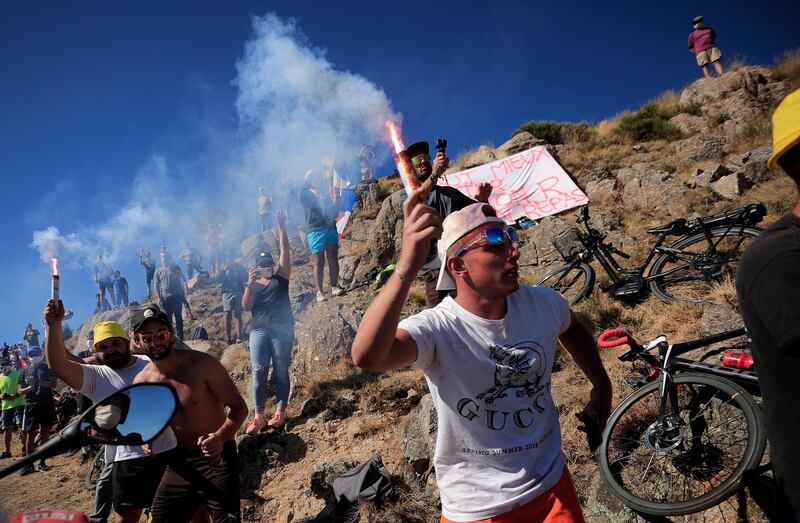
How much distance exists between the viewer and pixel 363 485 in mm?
4285

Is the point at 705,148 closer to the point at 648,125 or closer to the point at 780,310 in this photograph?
the point at 648,125

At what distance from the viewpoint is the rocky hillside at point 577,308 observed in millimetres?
4410

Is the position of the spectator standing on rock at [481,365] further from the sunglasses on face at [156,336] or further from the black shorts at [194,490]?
the sunglasses on face at [156,336]

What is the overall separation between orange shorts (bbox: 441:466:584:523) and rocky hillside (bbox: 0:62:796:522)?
5.48 feet

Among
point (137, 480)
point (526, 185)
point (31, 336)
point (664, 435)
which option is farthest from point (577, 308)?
point (31, 336)

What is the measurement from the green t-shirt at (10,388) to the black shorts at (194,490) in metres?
10.1

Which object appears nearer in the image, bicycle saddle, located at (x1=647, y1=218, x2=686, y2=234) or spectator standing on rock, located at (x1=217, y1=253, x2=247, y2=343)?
bicycle saddle, located at (x1=647, y1=218, x2=686, y2=234)

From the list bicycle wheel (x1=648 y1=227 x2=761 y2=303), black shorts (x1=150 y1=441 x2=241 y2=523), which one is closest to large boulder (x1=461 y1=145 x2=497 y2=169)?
bicycle wheel (x1=648 y1=227 x2=761 y2=303)

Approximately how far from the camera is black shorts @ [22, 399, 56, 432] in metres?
9.56

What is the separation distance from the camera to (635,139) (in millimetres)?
14914

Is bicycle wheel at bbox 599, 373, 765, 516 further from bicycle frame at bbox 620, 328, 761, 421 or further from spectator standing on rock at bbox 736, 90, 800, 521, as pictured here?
spectator standing on rock at bbox 736, 90, 800, 521

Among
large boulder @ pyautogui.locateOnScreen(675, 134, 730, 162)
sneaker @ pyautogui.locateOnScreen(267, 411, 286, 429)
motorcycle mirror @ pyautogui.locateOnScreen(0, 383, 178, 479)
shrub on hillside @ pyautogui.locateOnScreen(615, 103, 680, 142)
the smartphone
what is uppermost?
shrub on hillside @ pyautogui.locateOnScreen(615, 103, 680, 142)

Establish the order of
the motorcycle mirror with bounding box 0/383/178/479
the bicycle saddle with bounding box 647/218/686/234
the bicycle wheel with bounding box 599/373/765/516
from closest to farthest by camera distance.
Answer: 1. the motorcycle mirror with bounding box 0/383/178/479
2. the bicycle wheel with bounding box 599/373/765/516
3. the bicycle saddle with bounding box 647/218/686/234

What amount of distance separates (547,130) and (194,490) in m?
16.7
